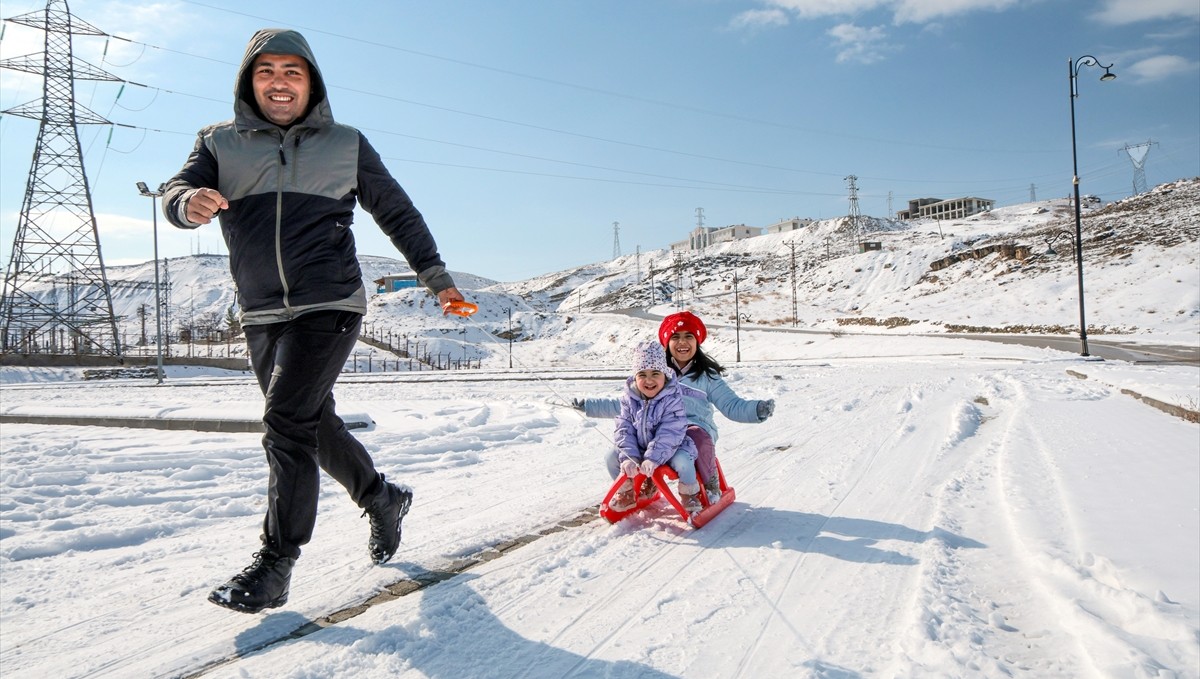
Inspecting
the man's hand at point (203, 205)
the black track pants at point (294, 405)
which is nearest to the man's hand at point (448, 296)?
the black track pants at point (294, 405)

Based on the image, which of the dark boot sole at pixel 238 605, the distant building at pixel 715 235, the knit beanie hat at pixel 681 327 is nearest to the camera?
the dark boot sole at pixel 238 605

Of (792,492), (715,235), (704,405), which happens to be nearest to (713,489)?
(704,405)

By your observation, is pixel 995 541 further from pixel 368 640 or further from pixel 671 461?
pixel 368 640

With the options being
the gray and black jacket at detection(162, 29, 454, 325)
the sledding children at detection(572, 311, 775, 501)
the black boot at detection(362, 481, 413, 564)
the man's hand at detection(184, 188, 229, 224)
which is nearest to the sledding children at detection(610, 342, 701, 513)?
the sledding children at detection(572, 311, 775, 501)

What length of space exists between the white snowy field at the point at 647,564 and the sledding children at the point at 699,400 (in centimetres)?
42

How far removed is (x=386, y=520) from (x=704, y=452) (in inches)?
83.2

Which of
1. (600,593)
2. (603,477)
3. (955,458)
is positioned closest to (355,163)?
(600,593)

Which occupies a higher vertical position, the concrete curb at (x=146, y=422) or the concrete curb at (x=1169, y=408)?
the concrete curb at (x=146, y=422)

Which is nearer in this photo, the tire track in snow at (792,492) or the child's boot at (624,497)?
the tire track in snow at (792,492)

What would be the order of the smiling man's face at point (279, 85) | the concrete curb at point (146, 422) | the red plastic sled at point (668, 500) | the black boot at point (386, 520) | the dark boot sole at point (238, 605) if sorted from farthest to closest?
the concrete curb at point (146, 422), the red plastic sled at point (668, 500), the black boot at point (386, 520), the smiling man's face at point (279, 85), the dark boot sole at point (238, 605)

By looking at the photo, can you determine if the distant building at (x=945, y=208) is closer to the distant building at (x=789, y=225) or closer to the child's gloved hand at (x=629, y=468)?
the distant building at (x=789, y=225)

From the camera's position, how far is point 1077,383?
13.0m

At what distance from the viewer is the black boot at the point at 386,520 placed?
317cm

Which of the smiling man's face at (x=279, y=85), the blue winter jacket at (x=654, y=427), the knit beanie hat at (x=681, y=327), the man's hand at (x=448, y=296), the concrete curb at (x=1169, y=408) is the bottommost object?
the concrete curb at (x=1169, y=408)
